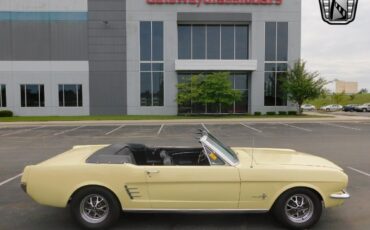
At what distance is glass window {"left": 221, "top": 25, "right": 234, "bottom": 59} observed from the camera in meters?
35.1

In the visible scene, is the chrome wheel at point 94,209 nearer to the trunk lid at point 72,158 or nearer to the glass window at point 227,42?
the trunk lid at point 72,158

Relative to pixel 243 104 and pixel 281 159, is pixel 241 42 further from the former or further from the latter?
pixel 281 159

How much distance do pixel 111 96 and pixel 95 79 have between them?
2405 millimetres

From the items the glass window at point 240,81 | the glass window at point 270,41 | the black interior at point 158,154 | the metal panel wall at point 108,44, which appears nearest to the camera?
the black interior at point 158,154

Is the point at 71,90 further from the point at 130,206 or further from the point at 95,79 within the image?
the point at 130,206

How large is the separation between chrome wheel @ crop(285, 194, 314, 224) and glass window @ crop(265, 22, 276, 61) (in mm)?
31645

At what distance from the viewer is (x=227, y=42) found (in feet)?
116

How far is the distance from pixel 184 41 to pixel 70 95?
43.5 ft

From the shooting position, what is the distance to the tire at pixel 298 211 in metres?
4.39

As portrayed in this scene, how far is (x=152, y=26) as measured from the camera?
112ft

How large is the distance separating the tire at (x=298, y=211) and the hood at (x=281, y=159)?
438 millimetres

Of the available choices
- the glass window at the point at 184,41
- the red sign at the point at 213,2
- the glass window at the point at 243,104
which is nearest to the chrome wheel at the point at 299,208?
the glass window at the point at 243,104

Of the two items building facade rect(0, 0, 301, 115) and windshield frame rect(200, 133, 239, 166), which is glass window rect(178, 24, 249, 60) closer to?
building facade rect(0, 0, 301, 115)

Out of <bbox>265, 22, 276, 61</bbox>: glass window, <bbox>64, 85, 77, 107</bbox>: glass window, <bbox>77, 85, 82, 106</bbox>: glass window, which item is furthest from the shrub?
<bbox>265, 22, 276, 61</bbox>: glass window
